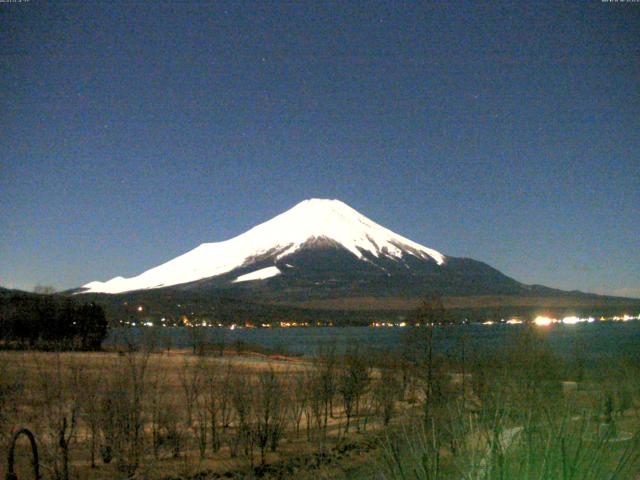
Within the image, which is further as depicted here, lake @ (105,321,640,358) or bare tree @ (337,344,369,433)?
lake @ (105,321,640,358)

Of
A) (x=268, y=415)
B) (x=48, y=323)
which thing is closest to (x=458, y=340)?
(x=268, y=415)

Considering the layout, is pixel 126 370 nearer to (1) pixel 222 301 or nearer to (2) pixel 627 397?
(2) pixel 627 397

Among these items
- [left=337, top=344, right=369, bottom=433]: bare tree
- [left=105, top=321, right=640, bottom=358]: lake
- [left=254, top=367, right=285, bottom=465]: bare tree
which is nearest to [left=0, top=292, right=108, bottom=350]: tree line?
[left=105, top=321, right=640, bottom=358]: lake

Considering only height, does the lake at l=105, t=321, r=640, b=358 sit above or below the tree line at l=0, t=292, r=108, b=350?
below

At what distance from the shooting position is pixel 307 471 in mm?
18828

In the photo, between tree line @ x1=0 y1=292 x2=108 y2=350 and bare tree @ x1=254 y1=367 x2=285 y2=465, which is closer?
bare tree @ x1=254 y1=367 x2=285 y2=465

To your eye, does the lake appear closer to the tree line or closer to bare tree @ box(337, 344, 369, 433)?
bare tree @ box(337, 344, 369, 433)

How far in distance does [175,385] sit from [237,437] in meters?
15.8

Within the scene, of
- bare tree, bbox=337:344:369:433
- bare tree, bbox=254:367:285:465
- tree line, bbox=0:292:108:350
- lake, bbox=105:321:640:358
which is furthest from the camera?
tree line, bbox=0:292:108:350

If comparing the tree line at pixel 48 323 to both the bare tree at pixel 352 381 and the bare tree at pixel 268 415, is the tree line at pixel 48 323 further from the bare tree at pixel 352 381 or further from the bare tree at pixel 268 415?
the bare tree at pixel 268 415

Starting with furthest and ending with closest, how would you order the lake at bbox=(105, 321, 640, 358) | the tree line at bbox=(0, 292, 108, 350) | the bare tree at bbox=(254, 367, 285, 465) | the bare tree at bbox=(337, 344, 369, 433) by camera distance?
1. the tree line at bbox=(0, 292, 108, 350)
2. the lake at bbox=(105, 321, 640, 358)
3. the bare tree at bbox=(337, 344, 369, 433)
4. the bare tree at bbox=(254, 367, 285, 465)

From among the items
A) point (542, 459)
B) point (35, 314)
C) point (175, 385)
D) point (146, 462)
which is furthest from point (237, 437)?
point (35, 314)

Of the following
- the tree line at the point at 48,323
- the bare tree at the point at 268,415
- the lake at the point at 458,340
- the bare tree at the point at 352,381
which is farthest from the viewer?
the tree line at the point at 48,323

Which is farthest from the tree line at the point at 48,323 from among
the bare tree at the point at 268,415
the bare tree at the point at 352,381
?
the bare tree at the point at 268,415
